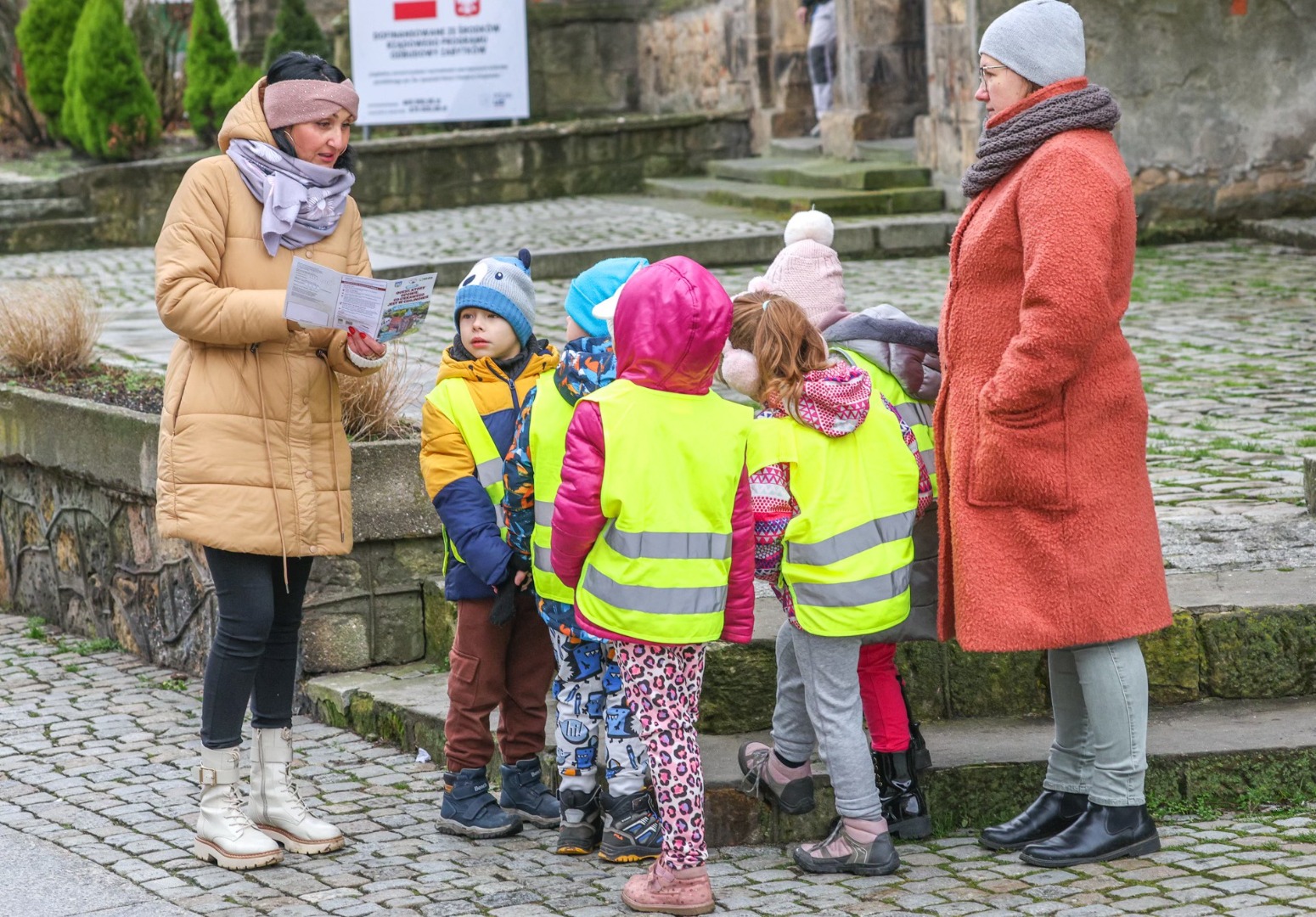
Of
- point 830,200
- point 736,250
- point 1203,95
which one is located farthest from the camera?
point 830,200

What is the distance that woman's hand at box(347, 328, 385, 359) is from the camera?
4195 mm

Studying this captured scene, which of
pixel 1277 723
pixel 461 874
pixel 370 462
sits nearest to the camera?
pixel 461 874

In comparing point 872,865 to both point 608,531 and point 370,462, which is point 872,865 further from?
point 370,462

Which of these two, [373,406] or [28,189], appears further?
[28,189]

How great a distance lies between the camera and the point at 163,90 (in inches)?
750

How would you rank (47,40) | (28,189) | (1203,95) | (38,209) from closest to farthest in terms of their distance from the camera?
(1203,95)
(38,209)
(28,189)
(47,40)

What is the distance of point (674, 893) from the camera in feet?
12.7

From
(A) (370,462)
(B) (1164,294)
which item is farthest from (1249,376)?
(A) (370,462)

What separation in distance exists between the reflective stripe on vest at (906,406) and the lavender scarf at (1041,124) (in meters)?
0.57

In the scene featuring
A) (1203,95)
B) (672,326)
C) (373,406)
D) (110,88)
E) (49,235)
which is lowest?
(373,406)

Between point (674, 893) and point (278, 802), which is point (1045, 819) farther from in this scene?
point (278, 802)

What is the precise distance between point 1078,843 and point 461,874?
136cm

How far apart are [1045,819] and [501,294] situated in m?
1.73

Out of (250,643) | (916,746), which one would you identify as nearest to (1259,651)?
(916,746)
